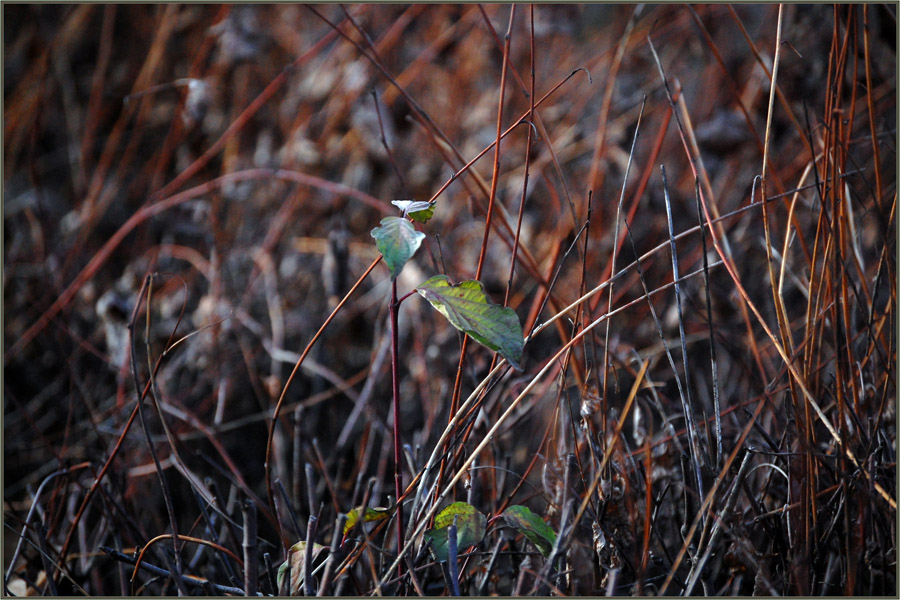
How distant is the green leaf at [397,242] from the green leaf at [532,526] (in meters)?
0.25

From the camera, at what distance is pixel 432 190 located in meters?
1.59

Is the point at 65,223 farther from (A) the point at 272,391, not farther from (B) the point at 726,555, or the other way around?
(B) the point at 726,555

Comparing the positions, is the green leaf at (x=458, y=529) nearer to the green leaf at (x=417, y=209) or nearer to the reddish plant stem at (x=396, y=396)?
the reddish plant stem at (x=396, y=396)

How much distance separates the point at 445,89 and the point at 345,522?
5.47ft

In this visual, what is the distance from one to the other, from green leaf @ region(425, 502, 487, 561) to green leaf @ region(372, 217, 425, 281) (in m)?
0.23

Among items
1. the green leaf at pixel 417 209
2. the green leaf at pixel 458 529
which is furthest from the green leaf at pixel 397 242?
the green leaf at pixel 458 529

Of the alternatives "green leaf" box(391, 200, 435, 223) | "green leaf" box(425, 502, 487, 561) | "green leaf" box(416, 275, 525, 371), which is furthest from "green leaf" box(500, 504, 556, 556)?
"green leaf" box(391, 200, 435, 223)

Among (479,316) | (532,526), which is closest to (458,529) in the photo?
(532,526)

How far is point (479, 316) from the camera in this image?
480mm

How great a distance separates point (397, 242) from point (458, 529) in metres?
0.26

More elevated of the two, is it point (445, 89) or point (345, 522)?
point (445, 89)

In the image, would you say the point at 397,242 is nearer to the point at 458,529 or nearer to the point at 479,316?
the point at 479,316

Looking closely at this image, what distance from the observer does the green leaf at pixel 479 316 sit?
46 centimetres

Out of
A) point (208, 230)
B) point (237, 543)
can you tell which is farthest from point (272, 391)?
point (208, 230)
